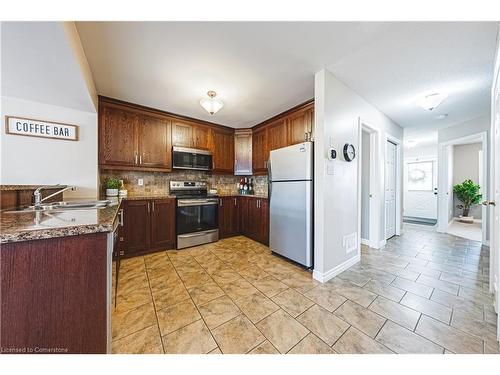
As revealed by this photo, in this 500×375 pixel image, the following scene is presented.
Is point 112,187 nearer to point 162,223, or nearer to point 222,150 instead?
point 162,223

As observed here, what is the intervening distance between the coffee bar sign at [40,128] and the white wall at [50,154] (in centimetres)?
4

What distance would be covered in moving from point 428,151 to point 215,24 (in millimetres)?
8067

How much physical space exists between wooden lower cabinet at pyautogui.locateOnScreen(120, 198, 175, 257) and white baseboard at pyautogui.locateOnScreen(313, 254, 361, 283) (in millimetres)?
2204

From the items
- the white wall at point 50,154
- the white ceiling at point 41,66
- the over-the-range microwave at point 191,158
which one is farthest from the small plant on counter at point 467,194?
the white wall at point 50,154

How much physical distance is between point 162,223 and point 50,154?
1541mm

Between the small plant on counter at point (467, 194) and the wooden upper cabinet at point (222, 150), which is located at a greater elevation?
the wooden upper cabinet at point (222, 150)

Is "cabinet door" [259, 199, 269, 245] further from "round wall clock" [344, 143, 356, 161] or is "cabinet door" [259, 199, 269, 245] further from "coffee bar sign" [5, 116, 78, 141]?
"coffee bar sign" [5, 116, 78, 141]

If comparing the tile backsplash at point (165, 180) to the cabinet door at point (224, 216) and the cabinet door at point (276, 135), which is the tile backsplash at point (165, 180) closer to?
the cabinet door at point (224, 216)

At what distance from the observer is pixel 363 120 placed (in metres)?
2.69

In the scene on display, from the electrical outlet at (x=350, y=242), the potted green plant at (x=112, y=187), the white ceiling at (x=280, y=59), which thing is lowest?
the electrical outlet at (x=350, y=242)

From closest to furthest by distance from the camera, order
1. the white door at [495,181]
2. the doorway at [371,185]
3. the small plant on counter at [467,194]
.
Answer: the white door at [495,181]
the doorway at [371,185]
the small plant on counter at [467,194]

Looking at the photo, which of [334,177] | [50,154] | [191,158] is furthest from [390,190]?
[50,154]

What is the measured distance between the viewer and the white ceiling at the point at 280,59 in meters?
1.47

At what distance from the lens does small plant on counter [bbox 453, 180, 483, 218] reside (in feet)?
17.3
